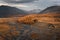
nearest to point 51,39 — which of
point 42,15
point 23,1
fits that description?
point 42,15

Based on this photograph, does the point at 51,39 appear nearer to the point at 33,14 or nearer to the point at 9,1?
the point at 33,14

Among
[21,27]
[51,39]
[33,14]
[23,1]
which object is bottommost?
[51,39]

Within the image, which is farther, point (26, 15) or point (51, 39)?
point (26, 15)

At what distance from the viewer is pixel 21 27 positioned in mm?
3229

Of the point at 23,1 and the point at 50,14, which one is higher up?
the point at 23,1

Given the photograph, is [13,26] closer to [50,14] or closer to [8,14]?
[8,14]

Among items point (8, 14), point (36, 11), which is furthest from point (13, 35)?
point (36, 11)

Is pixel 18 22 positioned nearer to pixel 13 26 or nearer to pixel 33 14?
pixel 13 26

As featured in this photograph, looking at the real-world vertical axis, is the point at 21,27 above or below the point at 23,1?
below

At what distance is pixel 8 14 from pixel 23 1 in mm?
406

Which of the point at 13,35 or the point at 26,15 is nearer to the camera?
the point at 13,35

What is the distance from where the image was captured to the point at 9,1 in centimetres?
341

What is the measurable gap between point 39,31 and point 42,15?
1.09 ft

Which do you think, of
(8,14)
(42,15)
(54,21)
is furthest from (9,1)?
(54,21)
